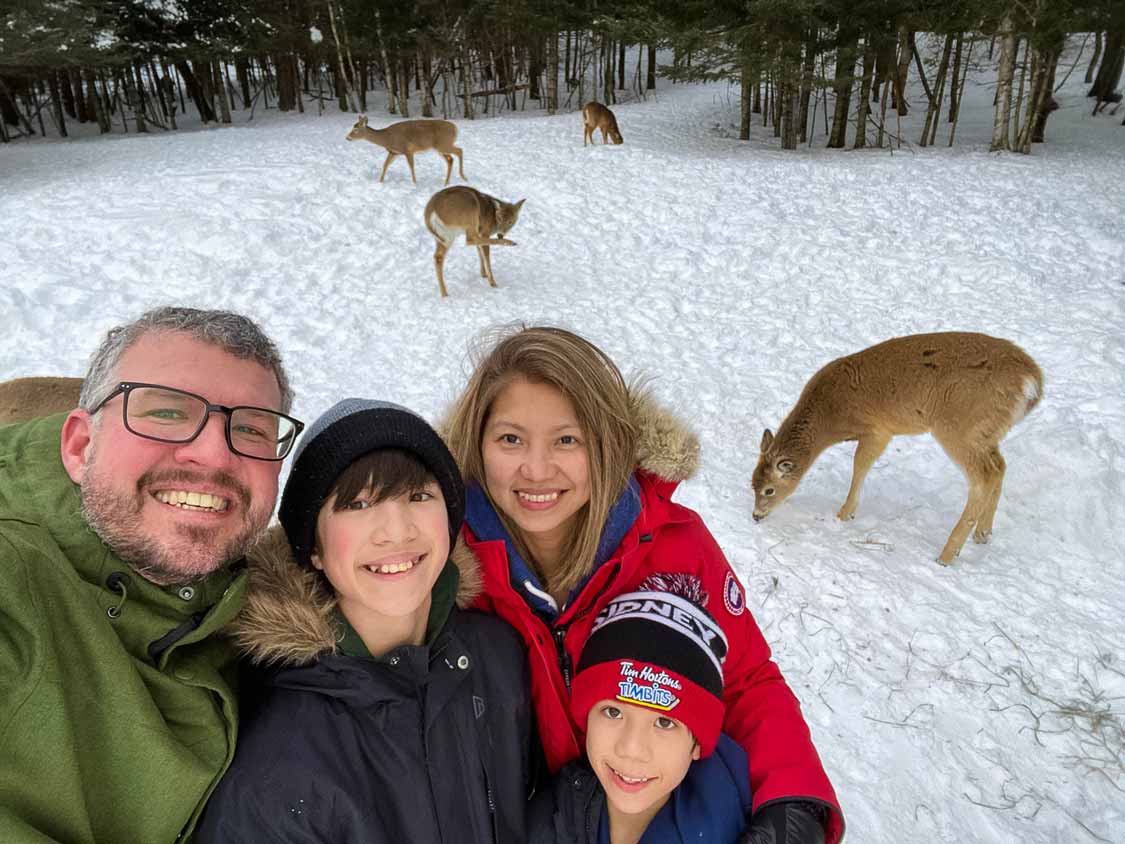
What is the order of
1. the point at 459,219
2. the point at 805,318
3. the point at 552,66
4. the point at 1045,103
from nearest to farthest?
the point at 805,318, the point at 459,219, the point at 1045,103, the point at 552,66

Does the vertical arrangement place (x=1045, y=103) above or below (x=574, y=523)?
above

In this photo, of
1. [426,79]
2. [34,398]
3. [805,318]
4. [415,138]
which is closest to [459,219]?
[415,138]

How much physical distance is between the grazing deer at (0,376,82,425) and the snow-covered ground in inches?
96.8

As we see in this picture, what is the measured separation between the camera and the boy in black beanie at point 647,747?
6.11 ft

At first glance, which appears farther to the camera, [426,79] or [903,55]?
[426,79]

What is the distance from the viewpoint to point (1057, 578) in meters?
4.49

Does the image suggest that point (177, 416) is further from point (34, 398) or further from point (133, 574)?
point (34, 398)

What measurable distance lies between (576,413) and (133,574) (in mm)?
1384

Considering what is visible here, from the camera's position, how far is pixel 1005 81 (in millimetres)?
15062

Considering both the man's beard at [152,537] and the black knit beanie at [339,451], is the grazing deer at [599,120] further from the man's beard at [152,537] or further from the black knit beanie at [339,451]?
the man's beard at [152,537]

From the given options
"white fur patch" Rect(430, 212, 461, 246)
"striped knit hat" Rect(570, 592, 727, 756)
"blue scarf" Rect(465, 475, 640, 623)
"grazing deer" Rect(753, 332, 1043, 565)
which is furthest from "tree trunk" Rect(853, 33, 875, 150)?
"striped knit hat" Rect(570, 592, 727, 756)

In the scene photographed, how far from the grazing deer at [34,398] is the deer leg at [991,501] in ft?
20.0

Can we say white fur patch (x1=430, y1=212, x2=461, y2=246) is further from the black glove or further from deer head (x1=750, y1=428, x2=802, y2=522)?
the black glove

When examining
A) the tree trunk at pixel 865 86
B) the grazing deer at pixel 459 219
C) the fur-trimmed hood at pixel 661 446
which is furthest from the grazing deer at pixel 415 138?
the fur-trimmed hood at pixel 661 446
